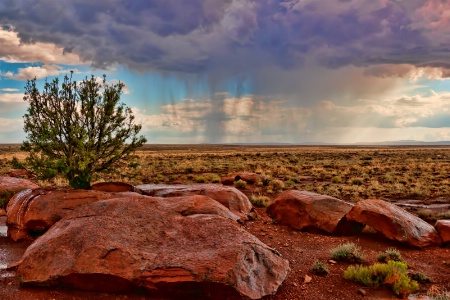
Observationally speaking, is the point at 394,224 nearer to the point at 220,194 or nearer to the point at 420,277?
the point at 420,277

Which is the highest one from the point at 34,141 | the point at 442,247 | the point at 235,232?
the point at 34,141

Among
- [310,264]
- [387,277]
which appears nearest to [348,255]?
[310,264]

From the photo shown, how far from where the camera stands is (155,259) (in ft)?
24.6

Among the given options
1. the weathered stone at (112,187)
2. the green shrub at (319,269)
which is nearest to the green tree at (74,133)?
the weathered stone at (112,187)

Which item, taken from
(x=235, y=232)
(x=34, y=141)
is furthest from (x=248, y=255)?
(x=34, y=141)

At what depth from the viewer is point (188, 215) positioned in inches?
398

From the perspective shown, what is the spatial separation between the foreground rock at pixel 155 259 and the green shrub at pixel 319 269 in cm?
106

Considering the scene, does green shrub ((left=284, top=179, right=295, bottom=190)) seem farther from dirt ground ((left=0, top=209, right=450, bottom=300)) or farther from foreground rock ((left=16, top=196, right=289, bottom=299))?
foreground rock ((left=16, top=196, right=289, bottom=299))

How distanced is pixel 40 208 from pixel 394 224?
1112 cm

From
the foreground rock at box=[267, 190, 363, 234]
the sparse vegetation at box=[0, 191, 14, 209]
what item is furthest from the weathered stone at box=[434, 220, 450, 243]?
the sparse vegetation at box=[0, 191, 14, 209]

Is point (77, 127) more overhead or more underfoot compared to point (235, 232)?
more overhead

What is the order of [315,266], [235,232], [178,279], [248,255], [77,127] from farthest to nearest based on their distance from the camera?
[77,127] → [315,266] → [235,232] → [248,255] → [178,279]

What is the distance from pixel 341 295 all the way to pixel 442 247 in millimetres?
5629

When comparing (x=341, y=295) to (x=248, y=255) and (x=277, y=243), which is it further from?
(x=277, y=243)
